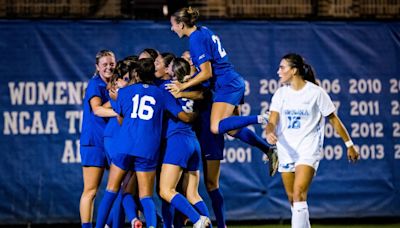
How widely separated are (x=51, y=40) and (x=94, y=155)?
3178 mm

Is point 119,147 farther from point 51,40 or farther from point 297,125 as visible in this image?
point 51,40

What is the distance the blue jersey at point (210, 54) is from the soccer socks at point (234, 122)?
527 millimetres

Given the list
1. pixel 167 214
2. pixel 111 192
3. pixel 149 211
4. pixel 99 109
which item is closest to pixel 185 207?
pixel 149 211

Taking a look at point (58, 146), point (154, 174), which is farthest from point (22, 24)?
point (154, 174)

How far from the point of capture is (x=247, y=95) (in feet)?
45.5

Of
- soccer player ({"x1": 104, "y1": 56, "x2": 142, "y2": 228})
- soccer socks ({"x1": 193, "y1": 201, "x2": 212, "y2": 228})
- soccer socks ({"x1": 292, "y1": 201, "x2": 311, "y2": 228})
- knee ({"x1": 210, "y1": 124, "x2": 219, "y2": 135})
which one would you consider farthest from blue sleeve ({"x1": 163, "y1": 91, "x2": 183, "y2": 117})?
soccer socks ({"x1": 292, "y1": 201, "x2": 311, "y2": 228})

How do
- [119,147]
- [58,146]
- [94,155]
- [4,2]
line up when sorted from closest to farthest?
[119,147] < [94,155] < [58,146] < [4,2]

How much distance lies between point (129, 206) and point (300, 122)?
1.95 metres

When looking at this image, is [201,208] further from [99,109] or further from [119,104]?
[99,109]

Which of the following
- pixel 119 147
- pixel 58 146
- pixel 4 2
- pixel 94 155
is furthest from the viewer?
pixel 4 2

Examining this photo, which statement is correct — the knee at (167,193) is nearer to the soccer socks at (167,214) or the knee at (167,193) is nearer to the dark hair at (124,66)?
the soccer socks at (167,214)

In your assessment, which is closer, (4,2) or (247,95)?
(247,95)

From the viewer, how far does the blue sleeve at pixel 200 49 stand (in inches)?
419

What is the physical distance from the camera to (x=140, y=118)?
10117 mm
